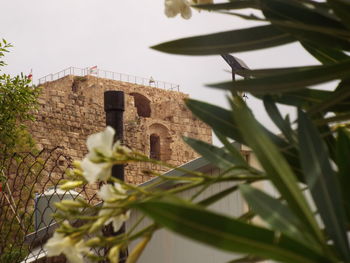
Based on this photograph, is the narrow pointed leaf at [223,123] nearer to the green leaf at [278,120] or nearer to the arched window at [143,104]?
the green leaf at [278,120]

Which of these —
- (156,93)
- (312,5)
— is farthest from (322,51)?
(156,93)

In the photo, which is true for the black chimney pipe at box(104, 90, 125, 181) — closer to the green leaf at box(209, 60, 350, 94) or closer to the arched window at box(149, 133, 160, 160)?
the green leaf at box(209, 60, 350, 94)

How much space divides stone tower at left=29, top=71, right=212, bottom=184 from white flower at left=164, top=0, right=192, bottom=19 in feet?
41.0

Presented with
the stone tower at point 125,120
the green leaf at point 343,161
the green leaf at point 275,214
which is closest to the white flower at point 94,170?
the green leaf at point 275,214

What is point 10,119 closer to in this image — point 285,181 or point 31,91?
point 31,91

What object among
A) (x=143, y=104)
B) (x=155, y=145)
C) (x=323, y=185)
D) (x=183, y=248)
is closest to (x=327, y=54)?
(x=323, y=185)

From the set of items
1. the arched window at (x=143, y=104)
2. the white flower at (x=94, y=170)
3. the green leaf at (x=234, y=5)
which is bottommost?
the white flower at (x=94, y=170)

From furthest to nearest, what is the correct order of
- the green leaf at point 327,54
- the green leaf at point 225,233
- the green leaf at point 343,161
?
the green leaf at point 327,54
the green leaf at point 343,161
the green leaf at point 225,233

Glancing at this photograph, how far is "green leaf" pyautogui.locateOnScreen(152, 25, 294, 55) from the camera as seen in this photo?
0.86m

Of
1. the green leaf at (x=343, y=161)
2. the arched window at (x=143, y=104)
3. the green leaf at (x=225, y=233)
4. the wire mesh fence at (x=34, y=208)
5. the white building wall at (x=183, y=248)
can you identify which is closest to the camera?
the green leaf at (x=225, y=233)

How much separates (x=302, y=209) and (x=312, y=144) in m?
0.08

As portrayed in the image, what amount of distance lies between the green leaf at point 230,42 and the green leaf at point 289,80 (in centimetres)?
8

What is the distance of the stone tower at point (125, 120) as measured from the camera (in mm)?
15039

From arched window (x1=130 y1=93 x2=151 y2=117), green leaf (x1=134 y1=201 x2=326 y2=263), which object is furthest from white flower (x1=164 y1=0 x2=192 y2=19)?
arched window (x1=130 y1=93 x2=151 y2=117)
